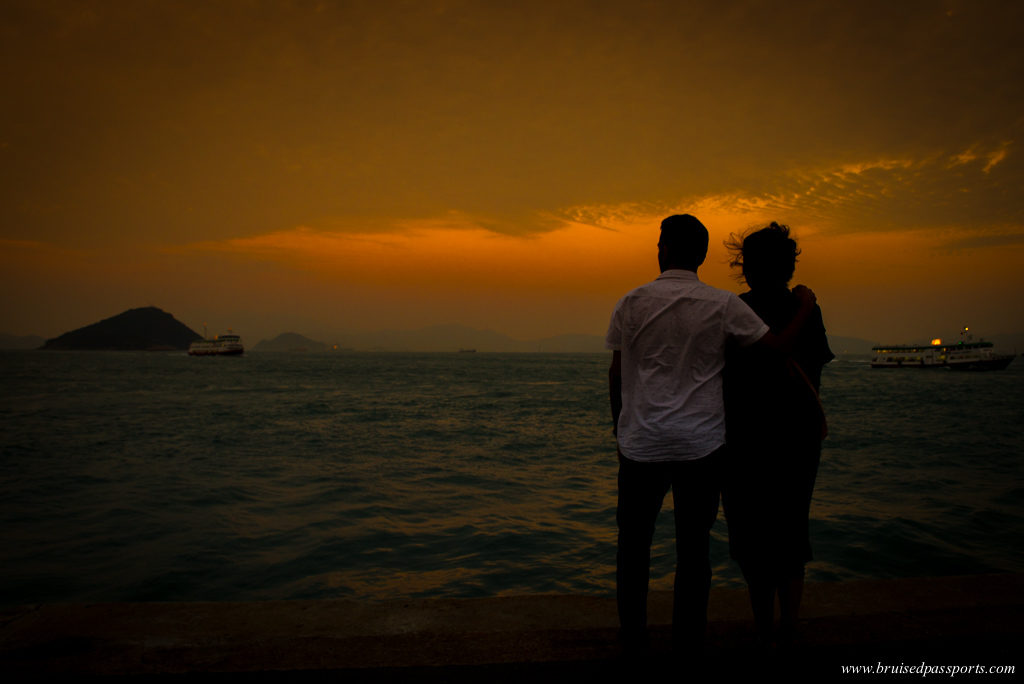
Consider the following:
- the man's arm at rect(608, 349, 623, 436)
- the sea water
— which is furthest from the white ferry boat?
the man's arm at rect(608, 349, 623, 436)

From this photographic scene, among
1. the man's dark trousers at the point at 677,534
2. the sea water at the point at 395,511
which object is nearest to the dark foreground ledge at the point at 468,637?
the man's dark trousers at the point at 677,534

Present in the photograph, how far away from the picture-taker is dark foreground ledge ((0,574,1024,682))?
90.3 inches

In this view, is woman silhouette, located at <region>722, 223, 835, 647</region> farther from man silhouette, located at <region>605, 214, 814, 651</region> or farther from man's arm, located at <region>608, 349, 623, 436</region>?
man's arm, located at <region>608, 349, 623, 436</region>

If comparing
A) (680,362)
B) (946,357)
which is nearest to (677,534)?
(680,362)

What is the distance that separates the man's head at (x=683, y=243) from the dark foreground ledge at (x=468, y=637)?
5.56 ft

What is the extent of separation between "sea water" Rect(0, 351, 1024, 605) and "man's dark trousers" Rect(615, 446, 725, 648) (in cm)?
405

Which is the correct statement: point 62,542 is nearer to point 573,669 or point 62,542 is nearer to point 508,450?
point 573,669

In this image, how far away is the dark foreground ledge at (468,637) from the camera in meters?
2.29

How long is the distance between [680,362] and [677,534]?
717 millimetres

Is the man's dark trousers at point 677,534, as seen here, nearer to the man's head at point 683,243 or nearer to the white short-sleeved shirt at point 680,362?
the white short-sleeved shirt at point 680,362

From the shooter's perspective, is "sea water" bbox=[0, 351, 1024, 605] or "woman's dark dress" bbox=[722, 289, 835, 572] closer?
"woman's dark dress" bbox=[722, 289, 835, 572]

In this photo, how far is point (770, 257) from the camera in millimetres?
2689

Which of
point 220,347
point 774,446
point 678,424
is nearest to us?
point 678,424

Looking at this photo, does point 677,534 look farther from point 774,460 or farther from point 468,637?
point 468,637
